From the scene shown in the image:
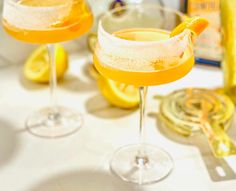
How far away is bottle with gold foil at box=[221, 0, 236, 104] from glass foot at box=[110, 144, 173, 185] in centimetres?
21

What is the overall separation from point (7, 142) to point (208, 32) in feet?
1.54

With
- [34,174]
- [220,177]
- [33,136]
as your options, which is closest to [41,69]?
[33,136]

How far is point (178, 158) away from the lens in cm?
81

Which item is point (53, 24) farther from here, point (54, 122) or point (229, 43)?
point (229, 43)

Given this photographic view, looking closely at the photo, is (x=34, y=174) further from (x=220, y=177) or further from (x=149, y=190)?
(x=220, y=177)

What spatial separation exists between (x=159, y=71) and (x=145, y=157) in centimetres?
20

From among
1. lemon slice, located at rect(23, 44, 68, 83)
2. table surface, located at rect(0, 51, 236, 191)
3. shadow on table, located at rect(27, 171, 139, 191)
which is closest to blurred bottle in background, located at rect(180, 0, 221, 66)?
table surface, located at rect(0, 51, 236, 191)

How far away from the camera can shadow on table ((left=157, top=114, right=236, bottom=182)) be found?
0.76 metres

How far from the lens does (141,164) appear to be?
81 cm

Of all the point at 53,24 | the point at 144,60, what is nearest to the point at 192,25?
the point at 144,60

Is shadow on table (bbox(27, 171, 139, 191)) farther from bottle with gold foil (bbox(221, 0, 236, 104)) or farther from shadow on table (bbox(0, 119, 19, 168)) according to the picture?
bottle with gold foil (bbox(221, 0, 236, 104))

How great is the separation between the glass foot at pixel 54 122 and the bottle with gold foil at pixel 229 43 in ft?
0.95

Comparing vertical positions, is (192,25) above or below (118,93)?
above

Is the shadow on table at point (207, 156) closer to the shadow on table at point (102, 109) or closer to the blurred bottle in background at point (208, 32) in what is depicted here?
the shadow on table at point (102, 109)
